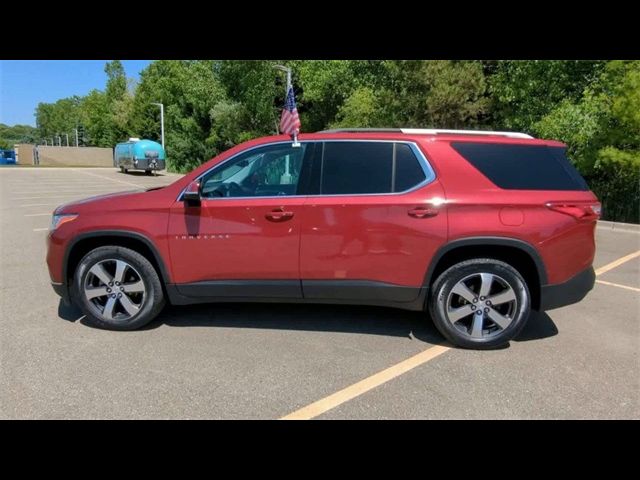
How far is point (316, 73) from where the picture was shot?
2186cm

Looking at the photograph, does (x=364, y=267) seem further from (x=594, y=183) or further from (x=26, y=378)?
(x=594, y=183)

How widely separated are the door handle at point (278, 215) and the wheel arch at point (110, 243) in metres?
1.05

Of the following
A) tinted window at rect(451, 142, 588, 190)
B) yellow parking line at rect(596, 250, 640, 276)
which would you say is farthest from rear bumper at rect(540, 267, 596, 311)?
yellow parking line at rect(596, 250, 640, 276)

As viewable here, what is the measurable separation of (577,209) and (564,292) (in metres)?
0.68

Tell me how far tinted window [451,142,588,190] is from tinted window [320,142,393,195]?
0.61 meters

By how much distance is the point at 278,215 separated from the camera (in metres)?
3.60

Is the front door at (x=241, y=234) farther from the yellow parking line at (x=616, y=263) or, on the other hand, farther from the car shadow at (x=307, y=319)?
the yellow parking line at (x=616, y=263)

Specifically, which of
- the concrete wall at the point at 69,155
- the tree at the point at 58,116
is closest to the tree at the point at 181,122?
the concrete wall at the point at 69,155

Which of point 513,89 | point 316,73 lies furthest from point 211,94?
point 513,89

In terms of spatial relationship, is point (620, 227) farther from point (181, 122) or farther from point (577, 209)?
point (181, 122)

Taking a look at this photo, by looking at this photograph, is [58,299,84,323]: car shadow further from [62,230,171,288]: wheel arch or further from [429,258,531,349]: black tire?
[429,258,531,349]: black tire

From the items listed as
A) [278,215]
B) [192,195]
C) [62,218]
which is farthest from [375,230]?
[62,218]

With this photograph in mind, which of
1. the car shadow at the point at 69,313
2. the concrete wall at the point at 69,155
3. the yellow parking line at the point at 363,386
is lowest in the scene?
the yellow parking line at the point at 363,386

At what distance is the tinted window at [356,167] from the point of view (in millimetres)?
3609
